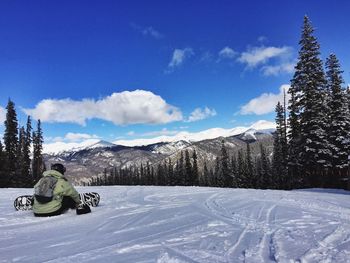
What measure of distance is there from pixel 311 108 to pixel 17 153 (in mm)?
48010

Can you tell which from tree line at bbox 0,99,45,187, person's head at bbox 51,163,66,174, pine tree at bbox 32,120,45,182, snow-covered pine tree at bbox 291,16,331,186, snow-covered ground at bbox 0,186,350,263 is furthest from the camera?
pine tree at bbox 32,120,45,182

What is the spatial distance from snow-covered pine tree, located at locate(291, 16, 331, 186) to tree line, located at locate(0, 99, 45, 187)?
4020cm

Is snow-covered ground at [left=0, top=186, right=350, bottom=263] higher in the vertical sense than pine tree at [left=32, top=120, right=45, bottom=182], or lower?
lower

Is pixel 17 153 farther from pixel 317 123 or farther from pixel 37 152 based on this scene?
pixel 317 123

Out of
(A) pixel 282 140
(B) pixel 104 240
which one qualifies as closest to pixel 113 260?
(B) pixel 104 240

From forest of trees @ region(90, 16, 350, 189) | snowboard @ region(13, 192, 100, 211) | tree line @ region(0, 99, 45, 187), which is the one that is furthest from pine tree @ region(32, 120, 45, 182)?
snowboard @ region(13, 192, 100, 211)

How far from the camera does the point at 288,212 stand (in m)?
8.18

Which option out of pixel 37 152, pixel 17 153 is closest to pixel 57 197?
pixel 17 153

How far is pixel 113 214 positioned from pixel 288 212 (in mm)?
4491

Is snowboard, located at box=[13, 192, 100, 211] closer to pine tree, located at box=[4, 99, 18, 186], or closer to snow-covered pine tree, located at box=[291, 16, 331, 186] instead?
snow-covered pine tree, located at box=[291, 16, 331, 186]

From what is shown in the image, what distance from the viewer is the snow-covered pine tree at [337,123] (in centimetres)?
2781

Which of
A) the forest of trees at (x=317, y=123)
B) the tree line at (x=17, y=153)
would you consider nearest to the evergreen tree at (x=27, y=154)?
the tree line at (x=17, y=153)

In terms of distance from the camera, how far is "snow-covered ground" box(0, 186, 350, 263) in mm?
4620

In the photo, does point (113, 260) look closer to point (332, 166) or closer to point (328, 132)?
point (332, 166)
